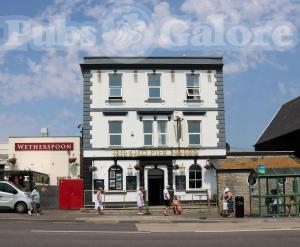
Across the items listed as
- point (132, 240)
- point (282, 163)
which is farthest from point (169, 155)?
point (132, 240)

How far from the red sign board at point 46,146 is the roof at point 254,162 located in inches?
583

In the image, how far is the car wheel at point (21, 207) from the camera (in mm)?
31453

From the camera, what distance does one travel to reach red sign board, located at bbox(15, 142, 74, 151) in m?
47.1

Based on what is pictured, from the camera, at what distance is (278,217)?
91.7 feet

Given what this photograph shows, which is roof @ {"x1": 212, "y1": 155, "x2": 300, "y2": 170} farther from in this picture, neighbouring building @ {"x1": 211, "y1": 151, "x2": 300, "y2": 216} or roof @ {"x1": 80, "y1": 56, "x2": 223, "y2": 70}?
roof @ {"x1": 80, "y1": 56, "x2": 223, "y2": 70}

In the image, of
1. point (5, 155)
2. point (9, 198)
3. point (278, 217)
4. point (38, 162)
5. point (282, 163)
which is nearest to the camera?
point (278, 217)

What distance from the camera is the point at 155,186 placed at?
128ft

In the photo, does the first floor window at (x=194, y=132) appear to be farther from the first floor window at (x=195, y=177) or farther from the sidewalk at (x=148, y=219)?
the sidewalk at (x=148, y=219)

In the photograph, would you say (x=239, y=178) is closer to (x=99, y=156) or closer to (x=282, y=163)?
(x=282, y=163)

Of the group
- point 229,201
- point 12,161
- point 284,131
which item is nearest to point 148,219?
point 229,201

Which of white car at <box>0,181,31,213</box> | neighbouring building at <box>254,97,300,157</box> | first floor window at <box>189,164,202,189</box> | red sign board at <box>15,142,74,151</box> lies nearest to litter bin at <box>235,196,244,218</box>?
first floor window at <box>189,164,202,189</box>

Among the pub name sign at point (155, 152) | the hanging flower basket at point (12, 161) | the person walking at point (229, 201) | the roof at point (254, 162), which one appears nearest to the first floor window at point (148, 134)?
the pub name sign at point (155, 152)

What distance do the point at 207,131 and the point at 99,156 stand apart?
309 inches

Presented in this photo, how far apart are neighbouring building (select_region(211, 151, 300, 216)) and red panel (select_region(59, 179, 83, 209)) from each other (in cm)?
926
